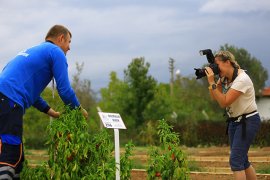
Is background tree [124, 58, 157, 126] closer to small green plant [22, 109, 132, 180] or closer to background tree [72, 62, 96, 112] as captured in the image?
background tree [72, 62, 96, 112]

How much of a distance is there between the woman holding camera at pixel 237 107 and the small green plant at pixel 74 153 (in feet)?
4.94

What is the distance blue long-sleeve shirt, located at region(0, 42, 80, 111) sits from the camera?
504cm

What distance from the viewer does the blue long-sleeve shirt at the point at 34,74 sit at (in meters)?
5.04

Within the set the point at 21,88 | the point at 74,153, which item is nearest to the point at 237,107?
the point at 74,153

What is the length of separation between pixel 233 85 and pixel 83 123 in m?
1.86

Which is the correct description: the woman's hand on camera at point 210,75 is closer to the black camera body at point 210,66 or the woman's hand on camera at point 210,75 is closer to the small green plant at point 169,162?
the black camera body at point 210,66

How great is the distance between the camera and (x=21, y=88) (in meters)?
5.04

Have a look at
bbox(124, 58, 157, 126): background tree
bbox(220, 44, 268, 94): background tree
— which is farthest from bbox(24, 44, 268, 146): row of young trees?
bbox(220, 44, 268, 94): background tree

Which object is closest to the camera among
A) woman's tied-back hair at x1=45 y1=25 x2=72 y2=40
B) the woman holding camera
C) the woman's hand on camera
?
woman's tied-back hair at x1=45 y1=25 x2=72 y2=40

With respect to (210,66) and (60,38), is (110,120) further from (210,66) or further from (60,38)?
(210,66)

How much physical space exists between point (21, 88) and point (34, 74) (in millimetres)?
188

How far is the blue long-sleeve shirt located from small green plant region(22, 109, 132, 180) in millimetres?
233

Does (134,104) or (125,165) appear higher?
(134,104)

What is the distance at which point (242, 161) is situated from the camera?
6.02 metres
